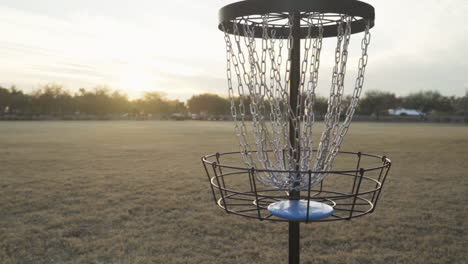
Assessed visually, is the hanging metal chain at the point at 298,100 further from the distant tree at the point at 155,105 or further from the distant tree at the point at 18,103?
the distant tree at the point at 155,105

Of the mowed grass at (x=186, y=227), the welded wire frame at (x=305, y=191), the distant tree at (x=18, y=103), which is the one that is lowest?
the mowed grass at (x=186, y=227)

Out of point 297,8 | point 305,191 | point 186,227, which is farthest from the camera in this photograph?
point 186,227

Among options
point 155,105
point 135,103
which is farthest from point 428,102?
point 135,103

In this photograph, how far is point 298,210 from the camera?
186 cm

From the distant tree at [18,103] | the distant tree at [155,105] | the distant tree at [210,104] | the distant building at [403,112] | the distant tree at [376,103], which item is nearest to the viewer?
the distant tree at [18,103]

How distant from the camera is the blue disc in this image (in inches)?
69.2

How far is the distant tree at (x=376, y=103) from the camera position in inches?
3661

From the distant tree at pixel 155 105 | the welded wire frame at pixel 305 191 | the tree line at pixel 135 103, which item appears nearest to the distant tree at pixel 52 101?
the tree line at pixel 135 103

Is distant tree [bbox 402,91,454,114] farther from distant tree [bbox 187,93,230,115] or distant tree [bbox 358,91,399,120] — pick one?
distant tree [bbox 187,93,230,115]

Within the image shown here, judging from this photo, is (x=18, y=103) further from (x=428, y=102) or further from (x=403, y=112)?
(x=428, y=102)

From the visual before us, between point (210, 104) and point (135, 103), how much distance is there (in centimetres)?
2453

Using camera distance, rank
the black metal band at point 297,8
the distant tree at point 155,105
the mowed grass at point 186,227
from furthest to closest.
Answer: the distant tree at point 155,105, the mowed grass at point 186,227, the black metal band at point 297,8

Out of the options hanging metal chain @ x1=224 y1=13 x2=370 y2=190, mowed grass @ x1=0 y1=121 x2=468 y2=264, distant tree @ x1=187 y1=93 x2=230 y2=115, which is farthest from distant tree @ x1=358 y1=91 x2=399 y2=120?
hanging metal chain @ x1=224 y1=13 x2=370 y2=190

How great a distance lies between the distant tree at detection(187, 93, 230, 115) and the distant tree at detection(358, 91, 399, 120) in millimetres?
36532
